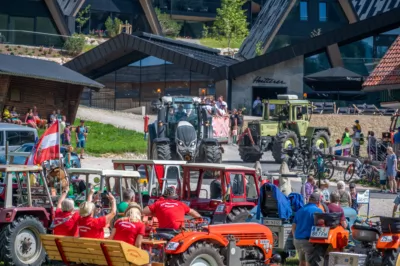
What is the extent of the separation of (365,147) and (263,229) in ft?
85.5

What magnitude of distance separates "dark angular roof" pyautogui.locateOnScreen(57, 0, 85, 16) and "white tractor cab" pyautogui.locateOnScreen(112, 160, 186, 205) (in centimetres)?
4788

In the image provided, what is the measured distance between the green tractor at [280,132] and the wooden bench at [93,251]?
2345 centimetres

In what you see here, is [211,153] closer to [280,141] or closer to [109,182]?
[280,141]

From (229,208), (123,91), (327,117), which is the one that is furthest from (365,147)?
(229,208)

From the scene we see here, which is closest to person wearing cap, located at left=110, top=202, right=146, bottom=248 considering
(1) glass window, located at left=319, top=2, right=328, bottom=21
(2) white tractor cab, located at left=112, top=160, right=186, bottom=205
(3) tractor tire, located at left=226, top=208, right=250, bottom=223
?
(3) tractor tire, located at left=226, top=208, right=250, bottom=223

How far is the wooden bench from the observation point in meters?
14.6

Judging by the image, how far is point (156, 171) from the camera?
953 inches

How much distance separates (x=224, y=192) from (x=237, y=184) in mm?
429

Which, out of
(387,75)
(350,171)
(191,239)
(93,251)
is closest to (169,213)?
(191,239)

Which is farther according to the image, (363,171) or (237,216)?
(363,171)

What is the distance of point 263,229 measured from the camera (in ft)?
56.7

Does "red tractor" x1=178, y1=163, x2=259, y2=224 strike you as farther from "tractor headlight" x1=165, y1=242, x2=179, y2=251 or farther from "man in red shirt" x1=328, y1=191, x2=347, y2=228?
"tractor headlight" x1=165, y1=242, x2=179, y2=251

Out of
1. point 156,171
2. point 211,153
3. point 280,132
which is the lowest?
point 156,171

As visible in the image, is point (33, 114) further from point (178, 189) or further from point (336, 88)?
point (178, 189)
